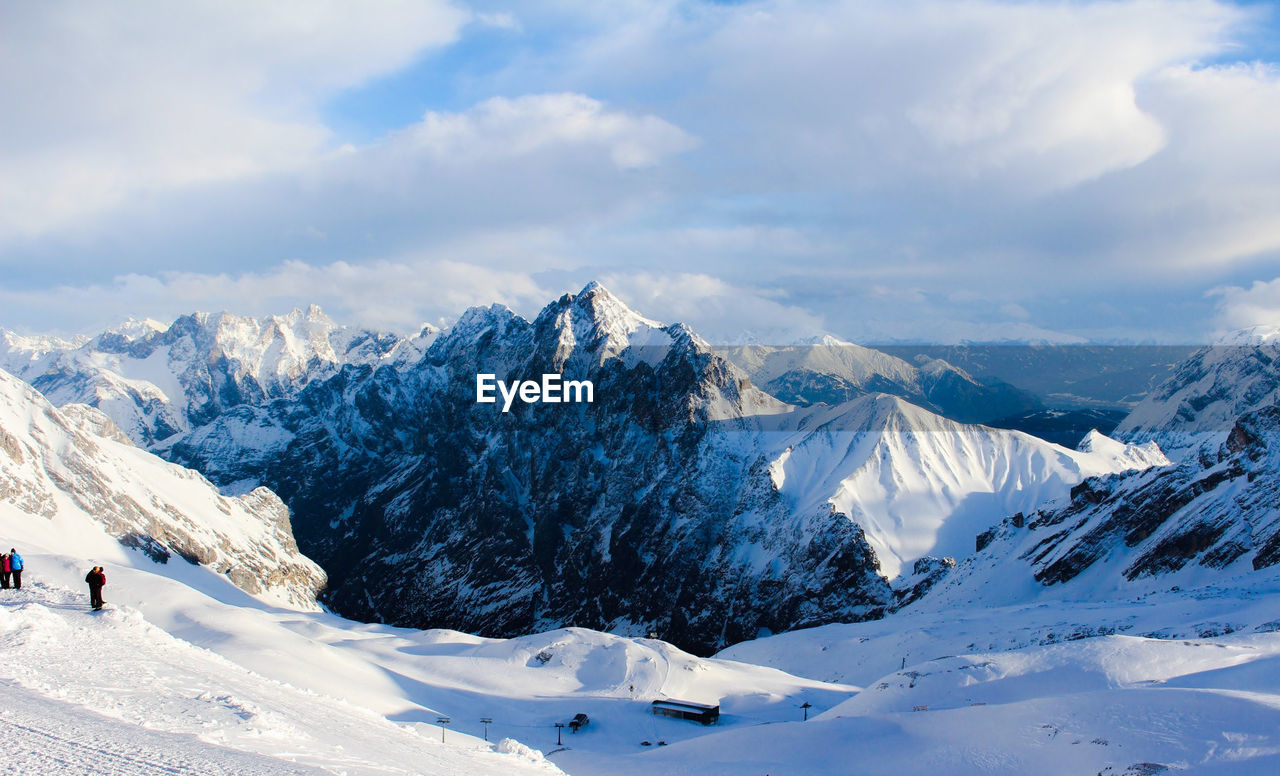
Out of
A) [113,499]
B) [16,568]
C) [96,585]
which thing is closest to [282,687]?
[96,585]

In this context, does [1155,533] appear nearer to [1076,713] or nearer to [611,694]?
[611,694]

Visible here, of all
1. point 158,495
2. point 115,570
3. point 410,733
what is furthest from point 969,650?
point 158,495

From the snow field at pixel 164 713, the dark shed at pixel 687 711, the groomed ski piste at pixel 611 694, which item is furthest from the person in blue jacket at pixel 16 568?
the dark shed at pixel 687 711

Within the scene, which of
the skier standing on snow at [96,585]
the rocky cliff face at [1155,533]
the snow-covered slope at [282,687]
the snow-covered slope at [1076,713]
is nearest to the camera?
the snow-covered slope at [282,687]

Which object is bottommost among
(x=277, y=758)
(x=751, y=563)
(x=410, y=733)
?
(x=751, y=563)

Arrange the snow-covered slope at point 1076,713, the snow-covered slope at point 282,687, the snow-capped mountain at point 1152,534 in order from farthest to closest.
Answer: the snow-capped mountain at point 1152,534 < the snow-covered slope at point 1076,713 < the snow-covered slope at point 282,687

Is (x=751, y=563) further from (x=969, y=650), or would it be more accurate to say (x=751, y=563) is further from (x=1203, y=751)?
(x=1203, y=751)

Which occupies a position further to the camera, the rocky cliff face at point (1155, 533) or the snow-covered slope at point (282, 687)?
the rocky cliff face at point (1155, 533)

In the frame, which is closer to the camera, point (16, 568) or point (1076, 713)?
point (16, 568)

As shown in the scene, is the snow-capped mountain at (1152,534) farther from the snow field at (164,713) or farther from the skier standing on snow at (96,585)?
the skier standing on snow at (96,585)
